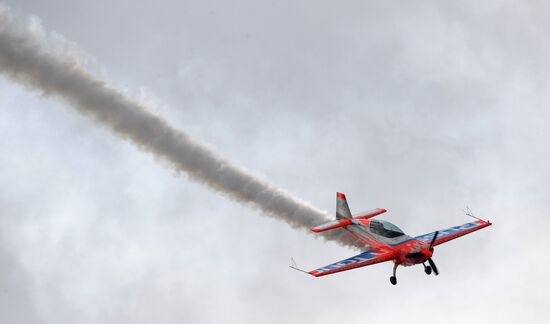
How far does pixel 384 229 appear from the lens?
61.9 m

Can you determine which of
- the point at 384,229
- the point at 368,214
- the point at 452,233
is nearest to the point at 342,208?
the point at 368,214

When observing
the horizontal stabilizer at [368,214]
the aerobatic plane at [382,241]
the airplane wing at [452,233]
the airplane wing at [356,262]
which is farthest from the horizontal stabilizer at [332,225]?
the airplane wing at [452,233]

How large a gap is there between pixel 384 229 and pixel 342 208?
656 cm

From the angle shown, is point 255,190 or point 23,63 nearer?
point 23,63

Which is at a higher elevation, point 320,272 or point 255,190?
point 255,190

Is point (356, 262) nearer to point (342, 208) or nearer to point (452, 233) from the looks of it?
point (342, 208)

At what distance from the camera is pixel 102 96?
59.6 m

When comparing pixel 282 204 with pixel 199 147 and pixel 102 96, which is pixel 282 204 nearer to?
pixel 199 147

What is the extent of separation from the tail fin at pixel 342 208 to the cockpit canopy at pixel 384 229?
4.13 metres

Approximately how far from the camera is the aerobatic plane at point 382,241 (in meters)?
58.2

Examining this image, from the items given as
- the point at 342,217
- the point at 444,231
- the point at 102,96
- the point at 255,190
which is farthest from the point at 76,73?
the point at 444,231

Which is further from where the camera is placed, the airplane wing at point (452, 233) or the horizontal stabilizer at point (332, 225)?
the horizontal stabilizer at point (332, 225)

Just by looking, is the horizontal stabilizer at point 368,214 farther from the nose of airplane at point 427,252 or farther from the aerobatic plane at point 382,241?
the nose of airplane at point 427,252

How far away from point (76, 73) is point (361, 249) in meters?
25.8
